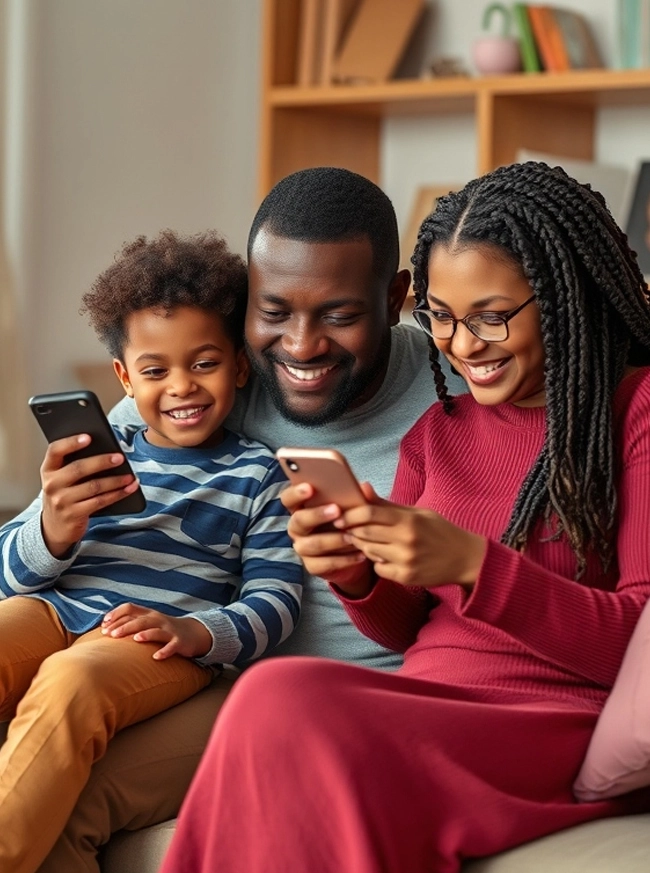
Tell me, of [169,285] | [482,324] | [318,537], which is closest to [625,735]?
[318,537]

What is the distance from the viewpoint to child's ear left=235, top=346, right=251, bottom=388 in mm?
1956

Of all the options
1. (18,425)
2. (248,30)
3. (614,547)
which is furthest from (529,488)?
(248,30)

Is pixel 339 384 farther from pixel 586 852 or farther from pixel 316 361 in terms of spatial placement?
pixel 586 852

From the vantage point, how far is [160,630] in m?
1.73

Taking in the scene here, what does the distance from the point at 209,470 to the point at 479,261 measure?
0.52m

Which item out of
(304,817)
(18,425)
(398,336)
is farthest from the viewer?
(18,425)

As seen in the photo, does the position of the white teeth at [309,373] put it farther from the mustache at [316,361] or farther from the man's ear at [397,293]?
the man's ear at [397,293]

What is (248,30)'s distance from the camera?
3861 millimetres

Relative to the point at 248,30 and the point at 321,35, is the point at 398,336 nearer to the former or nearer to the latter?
the point at 321,35

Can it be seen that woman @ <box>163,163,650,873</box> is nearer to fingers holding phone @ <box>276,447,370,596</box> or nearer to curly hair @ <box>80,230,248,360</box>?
fingers holding phone @ <box>276,447,370,596</box>

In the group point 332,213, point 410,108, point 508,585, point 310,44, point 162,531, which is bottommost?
point 162,531

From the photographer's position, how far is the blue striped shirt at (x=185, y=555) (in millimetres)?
1832

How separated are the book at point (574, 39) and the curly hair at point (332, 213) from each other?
1551 millimetres

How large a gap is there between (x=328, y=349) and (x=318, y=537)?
408 mm
